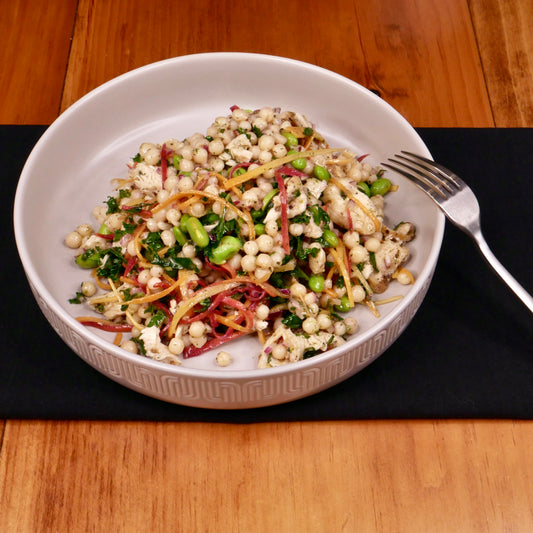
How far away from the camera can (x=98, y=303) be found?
2.27 m

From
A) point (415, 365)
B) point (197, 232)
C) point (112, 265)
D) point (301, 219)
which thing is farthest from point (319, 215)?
point (112, 265)

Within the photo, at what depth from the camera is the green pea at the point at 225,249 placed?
2160mm

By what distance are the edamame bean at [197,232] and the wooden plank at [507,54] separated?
65.0 inches

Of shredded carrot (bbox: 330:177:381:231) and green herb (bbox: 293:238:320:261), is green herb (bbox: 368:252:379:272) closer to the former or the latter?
shredded carrot (bbox: 330:177:381:231)

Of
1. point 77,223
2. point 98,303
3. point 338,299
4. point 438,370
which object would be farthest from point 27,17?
point 438,370

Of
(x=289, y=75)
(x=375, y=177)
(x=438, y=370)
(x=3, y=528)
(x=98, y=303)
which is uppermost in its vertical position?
(x=289, y=75)

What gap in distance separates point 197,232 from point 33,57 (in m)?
1.70

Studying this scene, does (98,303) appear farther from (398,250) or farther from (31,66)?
(31,66)

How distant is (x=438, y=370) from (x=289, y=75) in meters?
1.25

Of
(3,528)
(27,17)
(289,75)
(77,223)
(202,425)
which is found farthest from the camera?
(27,17)

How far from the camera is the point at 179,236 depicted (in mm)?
2229

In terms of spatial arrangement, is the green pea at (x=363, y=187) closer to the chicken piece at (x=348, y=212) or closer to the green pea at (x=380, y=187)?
the green pea at (x=380, y=187)

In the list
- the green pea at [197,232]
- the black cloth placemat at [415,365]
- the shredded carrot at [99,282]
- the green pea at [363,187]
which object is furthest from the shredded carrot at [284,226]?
the shredded carrot at [99,282]

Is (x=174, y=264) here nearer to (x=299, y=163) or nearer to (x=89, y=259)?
(x=89, y=259)
